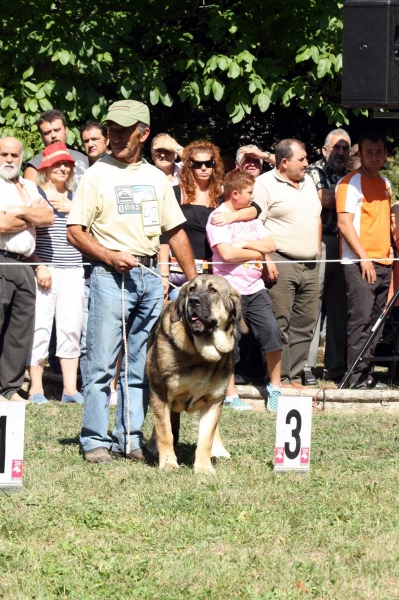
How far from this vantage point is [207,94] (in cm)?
1248

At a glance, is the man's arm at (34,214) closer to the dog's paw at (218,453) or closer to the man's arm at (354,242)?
the man's arm at (354,242)

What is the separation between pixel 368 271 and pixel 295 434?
4005 mm

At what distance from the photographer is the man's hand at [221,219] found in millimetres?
10094

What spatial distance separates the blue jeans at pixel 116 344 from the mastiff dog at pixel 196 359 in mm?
234

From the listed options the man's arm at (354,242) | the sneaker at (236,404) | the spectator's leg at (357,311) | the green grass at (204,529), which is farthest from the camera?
the spectator's leg at (357,311)

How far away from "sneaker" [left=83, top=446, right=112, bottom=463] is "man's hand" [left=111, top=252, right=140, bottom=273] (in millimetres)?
1216

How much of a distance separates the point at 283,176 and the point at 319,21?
93.3 inches

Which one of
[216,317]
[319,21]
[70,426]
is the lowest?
[70,426]

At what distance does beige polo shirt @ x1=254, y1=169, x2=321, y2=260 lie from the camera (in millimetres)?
10719

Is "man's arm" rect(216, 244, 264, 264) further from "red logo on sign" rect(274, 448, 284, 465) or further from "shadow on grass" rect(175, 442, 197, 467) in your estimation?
"red logo on sign" rect(274, 448, 284, 465)

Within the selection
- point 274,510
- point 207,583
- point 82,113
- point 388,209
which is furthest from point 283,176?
point 207,583


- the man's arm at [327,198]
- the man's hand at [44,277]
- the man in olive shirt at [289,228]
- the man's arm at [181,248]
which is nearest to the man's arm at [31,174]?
the man's hand at [44,277]

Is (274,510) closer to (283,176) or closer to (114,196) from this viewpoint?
(114,196)

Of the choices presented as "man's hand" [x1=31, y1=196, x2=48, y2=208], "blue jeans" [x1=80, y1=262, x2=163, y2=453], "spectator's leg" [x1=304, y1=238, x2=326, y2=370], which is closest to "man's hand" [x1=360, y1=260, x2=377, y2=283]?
"spectator's leg" [x1=304, y1=238, x2=326, y2=370]
